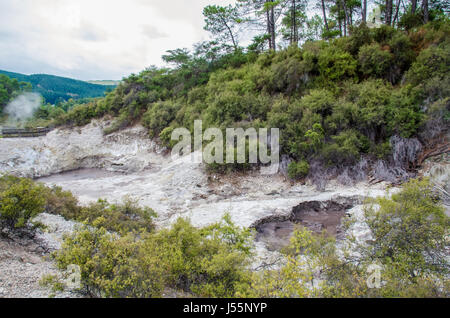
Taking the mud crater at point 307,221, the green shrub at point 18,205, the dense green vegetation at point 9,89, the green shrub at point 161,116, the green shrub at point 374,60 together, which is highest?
the dense green vegetation at point 9,89

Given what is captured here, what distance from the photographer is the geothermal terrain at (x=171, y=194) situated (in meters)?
6.23

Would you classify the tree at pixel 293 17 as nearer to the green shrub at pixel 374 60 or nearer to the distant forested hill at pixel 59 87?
the green shrub at pixel 374 60

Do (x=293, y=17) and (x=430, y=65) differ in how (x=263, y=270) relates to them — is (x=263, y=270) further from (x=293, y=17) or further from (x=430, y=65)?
(x=293, y=17)

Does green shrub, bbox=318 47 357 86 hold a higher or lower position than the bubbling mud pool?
higher

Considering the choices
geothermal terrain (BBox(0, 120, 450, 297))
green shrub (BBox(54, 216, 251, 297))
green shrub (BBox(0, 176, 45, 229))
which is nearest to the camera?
green shrub (BBox(54, 216, 251, 297))

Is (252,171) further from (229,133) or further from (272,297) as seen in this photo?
(272,297)

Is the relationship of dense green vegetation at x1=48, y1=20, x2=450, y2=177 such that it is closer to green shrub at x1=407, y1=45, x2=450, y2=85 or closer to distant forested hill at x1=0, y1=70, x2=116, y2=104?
green shrub at x1=407, y1=45, x2=450, y2=85

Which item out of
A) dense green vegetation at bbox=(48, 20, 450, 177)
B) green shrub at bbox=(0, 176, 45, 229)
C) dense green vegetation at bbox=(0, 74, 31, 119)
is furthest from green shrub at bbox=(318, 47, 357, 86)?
dense green vegetation at bbox=(0, 74, 31, 119)

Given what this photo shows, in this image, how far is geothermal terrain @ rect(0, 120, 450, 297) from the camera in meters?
6.23

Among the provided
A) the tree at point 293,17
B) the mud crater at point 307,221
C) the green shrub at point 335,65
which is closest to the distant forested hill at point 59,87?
the tree at point 293,17

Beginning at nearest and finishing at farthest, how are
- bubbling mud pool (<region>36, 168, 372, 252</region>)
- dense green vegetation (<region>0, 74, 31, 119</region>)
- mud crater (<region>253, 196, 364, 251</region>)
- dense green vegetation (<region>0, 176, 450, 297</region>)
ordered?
dense green vegetation (<region>0, 176, 450, 297</region>)
mud crater (<region>253, 196, 364, 251</region>)
bubbling mud pool (<region>36, 168, 372, 252</region>)
dense green vegetation (<region>0, 74, 31, 119</region>)

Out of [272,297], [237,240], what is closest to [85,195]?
[237,240]

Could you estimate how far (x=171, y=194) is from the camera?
39.0 feet

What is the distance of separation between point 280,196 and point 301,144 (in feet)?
10.2
